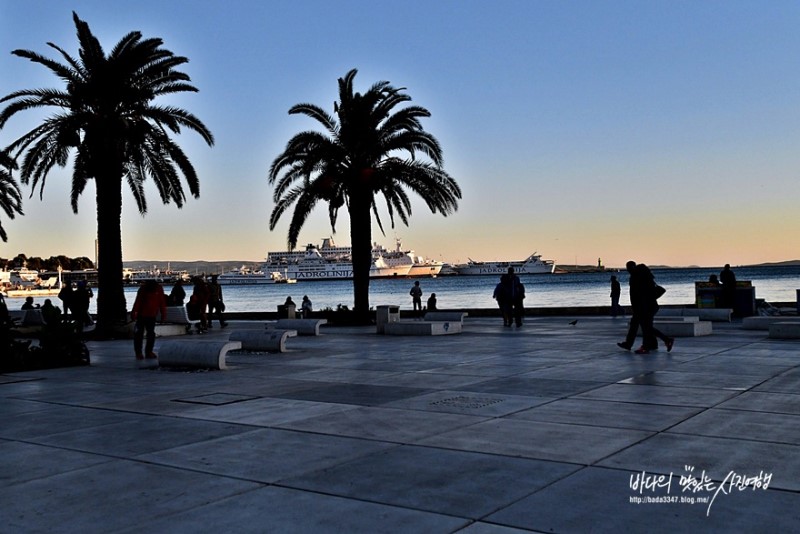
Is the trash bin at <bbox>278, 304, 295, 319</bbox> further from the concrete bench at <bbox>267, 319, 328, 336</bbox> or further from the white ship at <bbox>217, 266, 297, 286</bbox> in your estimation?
the white ship at <bbox>217, 266, 297, 286</bbox>

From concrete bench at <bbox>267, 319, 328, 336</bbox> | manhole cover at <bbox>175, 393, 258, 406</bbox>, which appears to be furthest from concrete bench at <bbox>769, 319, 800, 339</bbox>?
manhole cover at <bbox>175, 393, 258, 406</bbox>

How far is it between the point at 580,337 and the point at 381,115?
1088 cm

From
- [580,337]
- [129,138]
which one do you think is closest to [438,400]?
[580,337]

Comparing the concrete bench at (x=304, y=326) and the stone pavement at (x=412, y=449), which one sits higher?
the concrete bench at (x=304, y=326)

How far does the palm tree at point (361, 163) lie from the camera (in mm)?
24656

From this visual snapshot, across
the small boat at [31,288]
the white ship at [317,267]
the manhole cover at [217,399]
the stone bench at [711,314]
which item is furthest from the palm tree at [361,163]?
the white ship at [317,267]

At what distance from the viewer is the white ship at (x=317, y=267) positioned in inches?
6703

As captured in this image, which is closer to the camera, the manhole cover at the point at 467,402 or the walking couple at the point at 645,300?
the manhole cover at the point at 467,402

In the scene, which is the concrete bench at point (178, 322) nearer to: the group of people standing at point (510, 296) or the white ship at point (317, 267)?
the group of people standing at point (510, 296)

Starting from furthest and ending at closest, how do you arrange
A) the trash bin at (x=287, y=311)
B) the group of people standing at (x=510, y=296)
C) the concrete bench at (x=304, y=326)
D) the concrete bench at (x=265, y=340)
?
the trash bin at (x=287, y=311), the group of people standing at (x=510, y=296), the concrete bench at (x=304, y=326), the concrete bench at (x=265, y=340)

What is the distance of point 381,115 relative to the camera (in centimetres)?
2488

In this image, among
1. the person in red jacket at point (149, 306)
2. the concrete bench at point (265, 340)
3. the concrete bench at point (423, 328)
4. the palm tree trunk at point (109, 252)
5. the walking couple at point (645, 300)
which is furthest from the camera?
the palm tree trunk at point (109, 252)

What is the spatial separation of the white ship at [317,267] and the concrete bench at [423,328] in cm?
14874

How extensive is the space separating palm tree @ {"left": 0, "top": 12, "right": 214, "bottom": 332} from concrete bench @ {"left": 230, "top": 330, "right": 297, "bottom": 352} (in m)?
6.94
